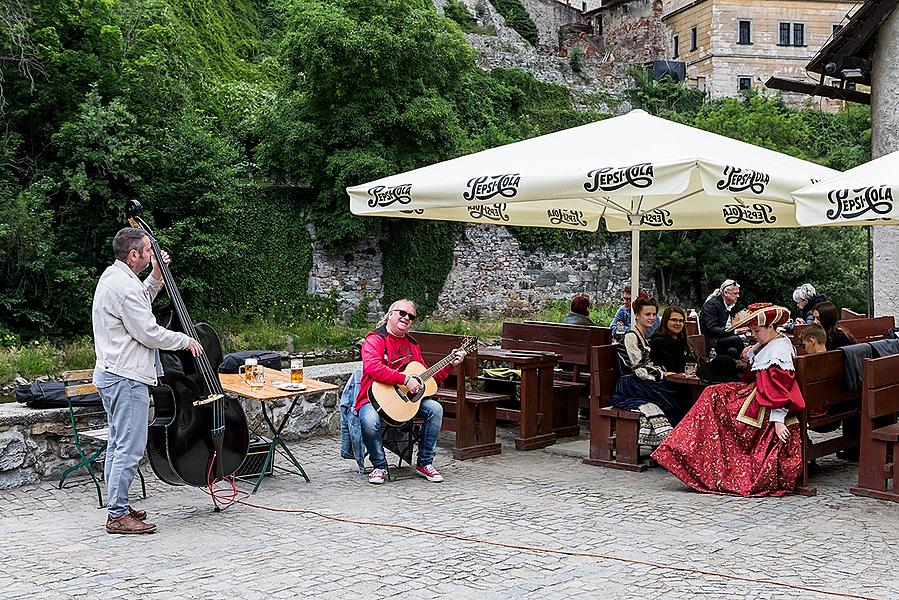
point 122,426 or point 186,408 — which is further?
point 186,408

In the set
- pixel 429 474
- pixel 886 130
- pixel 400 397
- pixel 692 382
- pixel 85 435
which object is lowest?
pixel 429 474

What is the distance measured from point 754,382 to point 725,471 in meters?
0.66

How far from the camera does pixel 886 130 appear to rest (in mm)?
14945

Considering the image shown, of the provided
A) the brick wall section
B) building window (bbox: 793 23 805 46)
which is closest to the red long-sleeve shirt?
the brick wall section

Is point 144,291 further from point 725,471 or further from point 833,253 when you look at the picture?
point 833,253

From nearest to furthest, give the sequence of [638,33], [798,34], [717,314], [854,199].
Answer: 1. [854,199]
2. [717,314]
3. [798,34]
4. [638,33]

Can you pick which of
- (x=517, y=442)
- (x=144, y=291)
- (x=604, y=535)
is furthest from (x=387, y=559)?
(x=517, y=442)

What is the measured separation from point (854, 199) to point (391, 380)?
133 inches

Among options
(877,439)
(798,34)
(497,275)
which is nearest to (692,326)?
(877,439)

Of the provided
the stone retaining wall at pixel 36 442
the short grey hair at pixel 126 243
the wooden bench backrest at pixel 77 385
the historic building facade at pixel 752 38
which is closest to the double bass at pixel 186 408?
the short grey hair at pixel 126 243

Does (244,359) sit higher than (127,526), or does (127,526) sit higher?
(244,359)

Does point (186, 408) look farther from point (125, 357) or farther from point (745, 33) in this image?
point (745, 33)

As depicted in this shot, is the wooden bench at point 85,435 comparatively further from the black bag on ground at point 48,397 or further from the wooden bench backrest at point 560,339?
the wooden bench backrest at point 560,339

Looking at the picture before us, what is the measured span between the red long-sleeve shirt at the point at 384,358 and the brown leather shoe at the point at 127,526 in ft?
6.26
